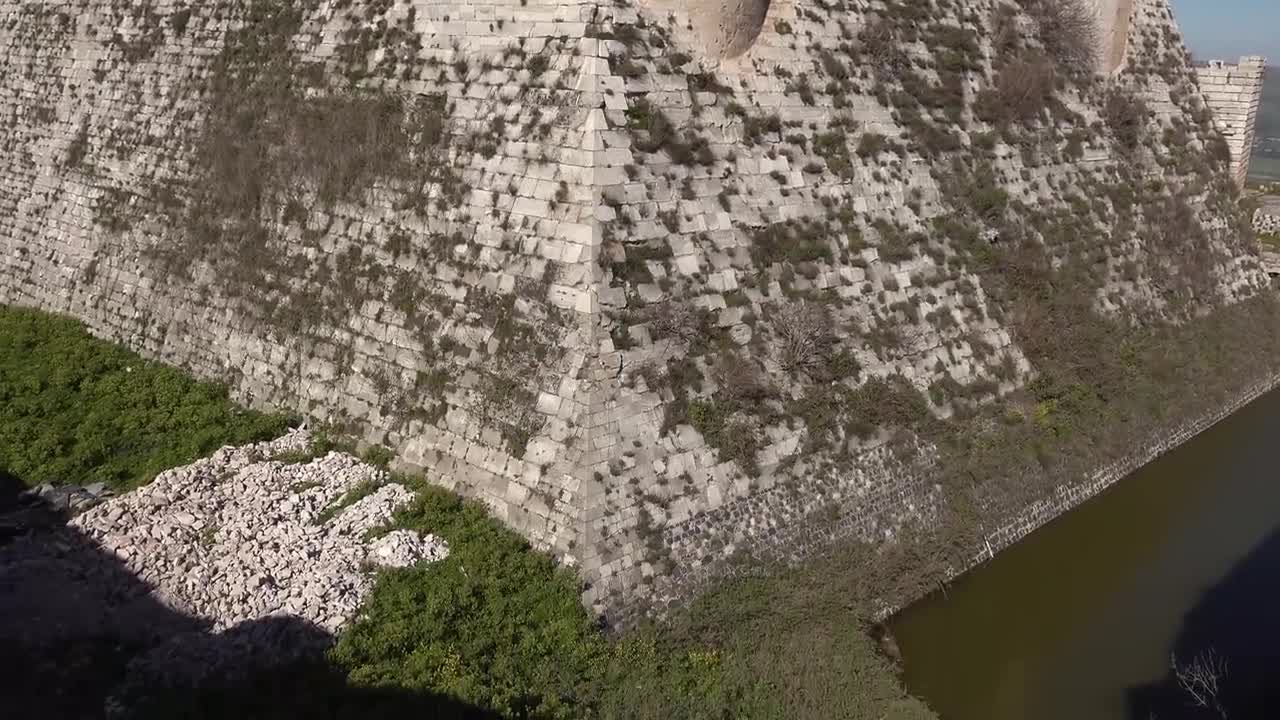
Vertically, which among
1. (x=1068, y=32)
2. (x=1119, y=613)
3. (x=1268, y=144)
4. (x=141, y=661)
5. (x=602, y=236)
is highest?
(x=1268, y=144)

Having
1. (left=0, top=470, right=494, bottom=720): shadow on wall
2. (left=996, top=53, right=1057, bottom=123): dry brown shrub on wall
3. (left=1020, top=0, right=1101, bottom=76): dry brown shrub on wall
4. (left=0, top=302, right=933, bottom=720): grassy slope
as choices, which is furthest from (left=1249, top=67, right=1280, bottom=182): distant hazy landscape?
(left=0, top=470, right=494, bottom=720): shadow on wall

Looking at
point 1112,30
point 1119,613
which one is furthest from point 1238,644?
point 1112,30

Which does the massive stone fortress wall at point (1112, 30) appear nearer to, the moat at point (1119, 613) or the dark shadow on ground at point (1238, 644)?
the moat at point (1119, 613)

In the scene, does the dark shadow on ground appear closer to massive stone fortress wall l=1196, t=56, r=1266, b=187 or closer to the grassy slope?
the grassy slope

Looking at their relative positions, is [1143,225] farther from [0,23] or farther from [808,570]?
[0,23]

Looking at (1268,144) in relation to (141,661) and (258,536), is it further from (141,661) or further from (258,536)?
(141,661)
